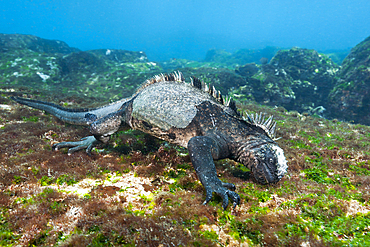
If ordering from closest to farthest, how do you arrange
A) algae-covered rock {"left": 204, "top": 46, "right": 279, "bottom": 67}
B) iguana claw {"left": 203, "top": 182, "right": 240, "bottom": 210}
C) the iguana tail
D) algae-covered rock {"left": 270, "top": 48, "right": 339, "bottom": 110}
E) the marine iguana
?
iguana claw {"left": 203, "top": 182, "right": 240, "bottom": 210} < the marine iguana < the iguana tail < algae-covered rock {"left": 270, "top": 48, "right": 339, "bottom": 110} < algae-covered rock {"left": 204, "top": 46, "right": 279, "bottom": 67}

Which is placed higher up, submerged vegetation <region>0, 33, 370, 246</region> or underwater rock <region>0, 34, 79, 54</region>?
underwater rock <region>0, 34, 79, 54</region>

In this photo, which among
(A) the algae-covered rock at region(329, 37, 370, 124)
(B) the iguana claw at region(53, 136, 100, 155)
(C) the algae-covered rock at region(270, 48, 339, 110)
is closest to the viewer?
(B) the iguana claw at region(53, 136, 100, 155)

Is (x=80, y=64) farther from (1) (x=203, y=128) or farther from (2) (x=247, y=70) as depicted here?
(2) (x=247, y=70)

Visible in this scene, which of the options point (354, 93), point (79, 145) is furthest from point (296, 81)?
point (79, 145)

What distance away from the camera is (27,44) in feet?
91.7

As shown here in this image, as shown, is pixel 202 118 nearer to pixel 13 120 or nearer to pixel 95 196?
pixel 95 196

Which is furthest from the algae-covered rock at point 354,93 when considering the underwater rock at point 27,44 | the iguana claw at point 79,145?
the underwater rock at point 27,44

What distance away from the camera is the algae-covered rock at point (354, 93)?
17.1m

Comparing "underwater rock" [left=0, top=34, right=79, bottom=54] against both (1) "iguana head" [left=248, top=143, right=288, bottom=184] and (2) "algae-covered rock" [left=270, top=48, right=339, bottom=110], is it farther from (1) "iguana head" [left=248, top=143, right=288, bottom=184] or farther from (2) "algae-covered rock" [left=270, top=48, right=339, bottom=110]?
(2) "algae-covered rock" [left=270, top=48, right=339, bottom=110]

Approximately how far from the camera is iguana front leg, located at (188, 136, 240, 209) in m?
2.80

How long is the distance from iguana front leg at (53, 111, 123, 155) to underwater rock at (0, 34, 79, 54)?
27.6m

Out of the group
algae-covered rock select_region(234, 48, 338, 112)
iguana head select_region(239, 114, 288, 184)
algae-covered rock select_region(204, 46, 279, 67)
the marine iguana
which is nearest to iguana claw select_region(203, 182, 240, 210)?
the marine iguana

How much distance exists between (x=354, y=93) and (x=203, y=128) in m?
23.0

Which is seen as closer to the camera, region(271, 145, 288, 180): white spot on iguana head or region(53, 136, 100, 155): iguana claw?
region(271, 145, 288, 180): white spot on iguana head
